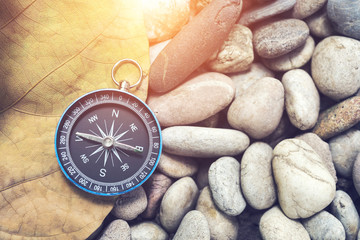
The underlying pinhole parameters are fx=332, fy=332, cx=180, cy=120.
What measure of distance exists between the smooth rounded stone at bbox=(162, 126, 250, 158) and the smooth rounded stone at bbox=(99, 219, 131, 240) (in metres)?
0.63

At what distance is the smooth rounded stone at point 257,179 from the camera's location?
239 centimetres

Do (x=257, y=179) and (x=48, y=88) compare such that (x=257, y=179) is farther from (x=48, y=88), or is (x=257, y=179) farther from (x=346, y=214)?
(x=48, y=88)

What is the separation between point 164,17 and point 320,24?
1273 millimetres

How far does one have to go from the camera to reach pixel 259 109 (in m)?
2.48

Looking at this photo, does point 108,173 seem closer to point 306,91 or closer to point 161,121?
point 161,121

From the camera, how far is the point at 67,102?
7.75 ft

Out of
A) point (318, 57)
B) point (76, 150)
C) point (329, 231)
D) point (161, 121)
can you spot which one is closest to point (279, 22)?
point (318, 57)

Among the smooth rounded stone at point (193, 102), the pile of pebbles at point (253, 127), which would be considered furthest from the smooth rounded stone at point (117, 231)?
the smooth rounded stone at point (193, 102)

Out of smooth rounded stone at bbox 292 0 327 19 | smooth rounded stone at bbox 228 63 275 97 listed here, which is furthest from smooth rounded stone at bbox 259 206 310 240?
smooth rounded stone at bbox 292 0 327 19

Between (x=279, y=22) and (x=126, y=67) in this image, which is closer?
Result: (x=126, y=67)

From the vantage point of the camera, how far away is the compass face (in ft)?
7.37

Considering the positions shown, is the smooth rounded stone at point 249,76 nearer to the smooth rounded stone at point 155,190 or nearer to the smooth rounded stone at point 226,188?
the smooth rounded stone at point 226,188

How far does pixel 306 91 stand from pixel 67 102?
5.87 feet

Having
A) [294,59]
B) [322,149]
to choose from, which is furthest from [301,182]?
[294,59]
